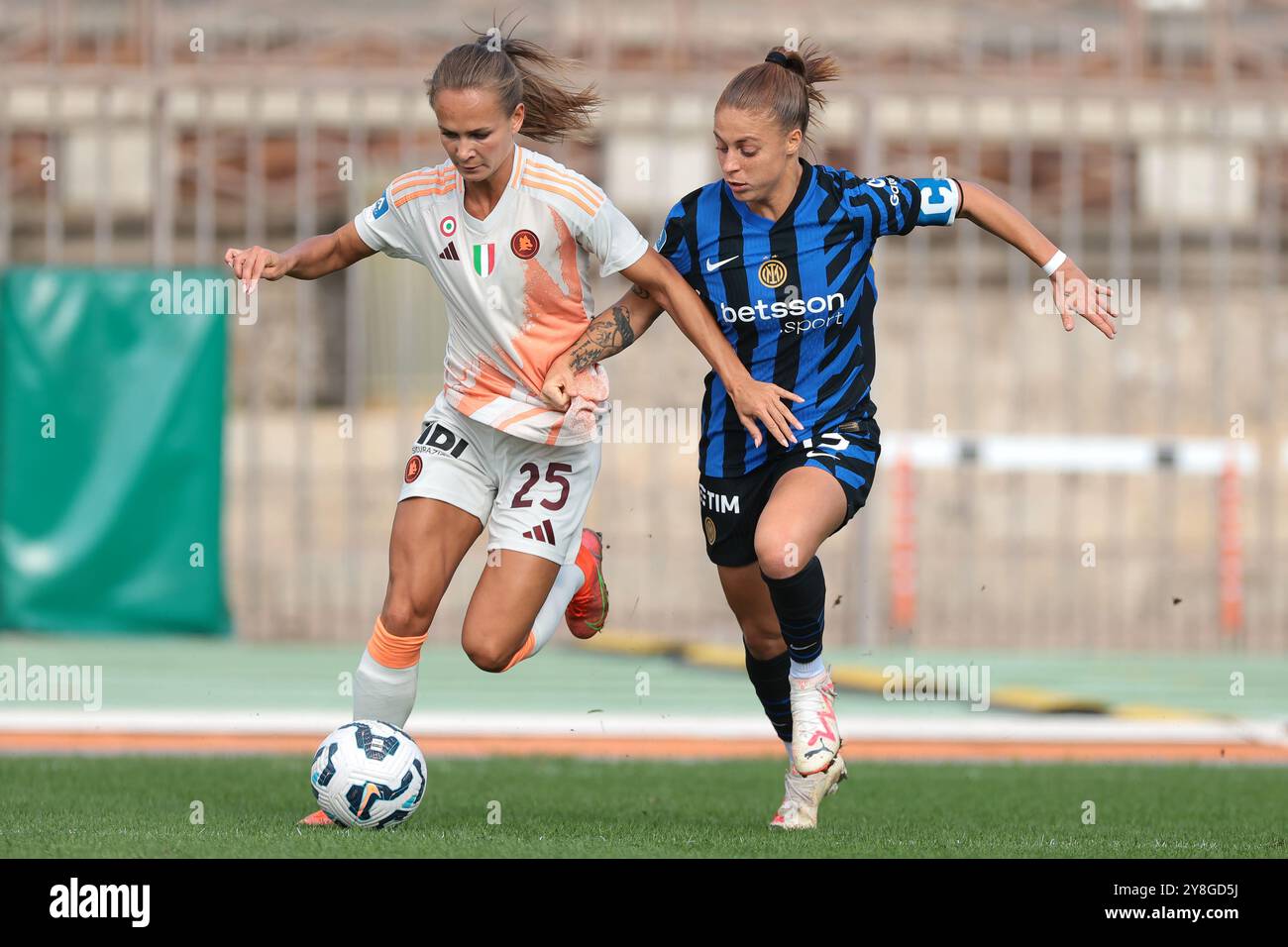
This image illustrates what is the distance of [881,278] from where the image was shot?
57.9ft

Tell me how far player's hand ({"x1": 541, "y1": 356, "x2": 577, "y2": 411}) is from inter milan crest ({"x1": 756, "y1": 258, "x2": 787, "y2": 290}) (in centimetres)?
64

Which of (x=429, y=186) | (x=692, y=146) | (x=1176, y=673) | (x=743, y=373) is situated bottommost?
(x=1176, y=673)

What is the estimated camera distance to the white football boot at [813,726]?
5.86 meters

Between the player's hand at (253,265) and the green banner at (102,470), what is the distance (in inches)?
248

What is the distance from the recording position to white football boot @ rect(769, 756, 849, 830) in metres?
5.89

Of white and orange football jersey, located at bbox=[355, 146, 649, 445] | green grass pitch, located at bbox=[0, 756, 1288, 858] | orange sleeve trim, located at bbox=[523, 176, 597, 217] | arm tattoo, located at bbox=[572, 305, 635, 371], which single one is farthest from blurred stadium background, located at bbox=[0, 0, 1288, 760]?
orange sleeve trim, located at bbox=[523, 176, 597, 217]

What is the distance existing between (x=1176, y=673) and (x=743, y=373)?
7.20 metres

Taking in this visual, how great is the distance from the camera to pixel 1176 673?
12.2m

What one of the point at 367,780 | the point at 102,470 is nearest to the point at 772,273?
the point at 367,780

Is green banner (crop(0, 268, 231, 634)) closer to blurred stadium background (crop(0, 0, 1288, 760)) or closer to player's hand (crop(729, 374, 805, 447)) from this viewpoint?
blurred stadium background (crop(0, 0, 1288, 760))

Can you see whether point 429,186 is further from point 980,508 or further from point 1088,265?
point 1088,265

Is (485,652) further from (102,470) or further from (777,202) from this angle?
(102,470)
